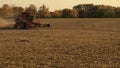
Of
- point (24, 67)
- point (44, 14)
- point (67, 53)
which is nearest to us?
point (24, 67)

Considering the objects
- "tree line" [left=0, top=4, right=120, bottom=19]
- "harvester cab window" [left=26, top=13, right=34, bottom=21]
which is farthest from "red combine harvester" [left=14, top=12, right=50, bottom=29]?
"tree line" [left=0, top=4, right=120, bottom=19]

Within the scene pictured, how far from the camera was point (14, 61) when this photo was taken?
1262 cm

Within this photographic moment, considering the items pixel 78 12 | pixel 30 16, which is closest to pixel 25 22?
pixel 30 16

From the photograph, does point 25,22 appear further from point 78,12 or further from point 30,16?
point 78,12

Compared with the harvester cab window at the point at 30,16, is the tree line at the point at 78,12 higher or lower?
lower

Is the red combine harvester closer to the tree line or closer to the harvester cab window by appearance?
the harvester cab window

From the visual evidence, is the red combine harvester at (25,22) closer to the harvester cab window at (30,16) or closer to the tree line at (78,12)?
the harvester cab window at (30,16)

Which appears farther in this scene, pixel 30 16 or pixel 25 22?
pixel 30 16

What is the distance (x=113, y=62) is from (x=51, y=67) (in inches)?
94.4

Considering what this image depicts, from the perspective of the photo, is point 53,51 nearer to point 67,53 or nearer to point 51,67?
point 67,53

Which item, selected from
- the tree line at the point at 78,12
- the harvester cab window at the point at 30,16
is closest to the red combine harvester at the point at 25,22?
the harvester cab window at the point at 30,16

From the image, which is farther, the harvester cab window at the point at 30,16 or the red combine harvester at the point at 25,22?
the harvester cab window at the point at 30,16

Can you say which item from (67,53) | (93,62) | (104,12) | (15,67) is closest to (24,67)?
(15,67)

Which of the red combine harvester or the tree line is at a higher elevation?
the red combine harvester
